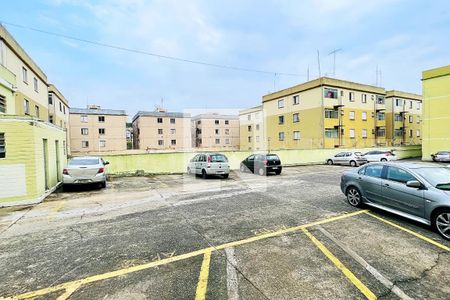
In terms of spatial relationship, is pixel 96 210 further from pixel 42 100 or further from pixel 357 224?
pixel 42 100

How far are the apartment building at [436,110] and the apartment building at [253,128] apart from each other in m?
23.8

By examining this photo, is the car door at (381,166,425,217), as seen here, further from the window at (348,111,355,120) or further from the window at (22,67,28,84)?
the window at (348,111,355,120)

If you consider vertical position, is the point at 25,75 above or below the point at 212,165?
above

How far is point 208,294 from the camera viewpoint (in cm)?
299

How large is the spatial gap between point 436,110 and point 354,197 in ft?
88.4

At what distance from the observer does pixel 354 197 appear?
23.5ft

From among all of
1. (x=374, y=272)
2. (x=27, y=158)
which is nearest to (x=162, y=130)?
(x=27, y=158)

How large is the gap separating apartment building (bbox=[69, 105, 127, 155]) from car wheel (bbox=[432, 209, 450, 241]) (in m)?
47.8

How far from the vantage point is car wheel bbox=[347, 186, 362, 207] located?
6.98 metres

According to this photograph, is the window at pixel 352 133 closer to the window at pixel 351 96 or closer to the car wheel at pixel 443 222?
the window at pixel 351 96

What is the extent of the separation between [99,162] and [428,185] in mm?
11989

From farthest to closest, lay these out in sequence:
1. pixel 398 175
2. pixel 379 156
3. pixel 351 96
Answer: pixel 351 96 → pixel 379 156 → pixel 398 175

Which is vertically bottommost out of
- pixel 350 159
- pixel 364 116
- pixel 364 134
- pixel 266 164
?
pixel 350 159

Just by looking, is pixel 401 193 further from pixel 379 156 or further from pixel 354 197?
pixel 379 156
